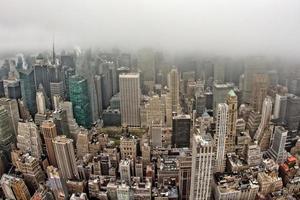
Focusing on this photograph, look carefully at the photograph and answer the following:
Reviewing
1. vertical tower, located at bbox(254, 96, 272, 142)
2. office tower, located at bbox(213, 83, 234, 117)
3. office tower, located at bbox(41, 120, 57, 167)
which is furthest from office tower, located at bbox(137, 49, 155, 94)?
office tower, located at bbox(41, 120, 57, 167)

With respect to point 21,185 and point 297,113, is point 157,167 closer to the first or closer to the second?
point 21,185

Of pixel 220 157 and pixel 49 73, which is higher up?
pixel 49 73

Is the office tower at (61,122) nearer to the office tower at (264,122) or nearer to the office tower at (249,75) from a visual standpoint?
the office tower at (264,122)

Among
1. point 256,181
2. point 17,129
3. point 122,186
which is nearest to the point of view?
point 122,186

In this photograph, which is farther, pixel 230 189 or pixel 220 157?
pixel 220 157

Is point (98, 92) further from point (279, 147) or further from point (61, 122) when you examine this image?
point (279, 147)

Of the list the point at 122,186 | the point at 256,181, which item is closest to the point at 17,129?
the point at 122,186
